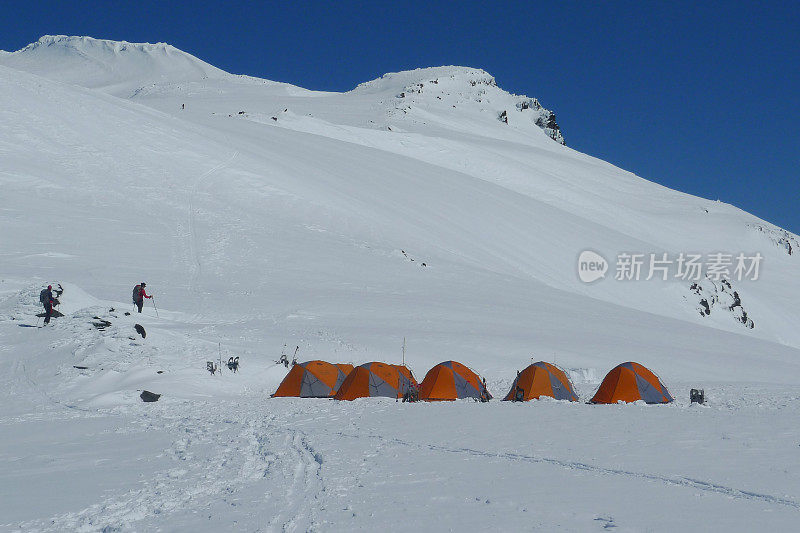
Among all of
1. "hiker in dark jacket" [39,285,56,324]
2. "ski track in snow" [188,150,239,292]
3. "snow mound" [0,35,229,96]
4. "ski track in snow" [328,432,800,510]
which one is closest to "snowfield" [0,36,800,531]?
"ski track in snow" [328,432,800,510]

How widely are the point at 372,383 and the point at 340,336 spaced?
595cm

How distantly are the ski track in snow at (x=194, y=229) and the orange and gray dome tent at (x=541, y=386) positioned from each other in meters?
17.6

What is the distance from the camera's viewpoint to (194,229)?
4119cm

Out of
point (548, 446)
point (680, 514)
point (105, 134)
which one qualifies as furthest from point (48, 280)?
point (105, 134)

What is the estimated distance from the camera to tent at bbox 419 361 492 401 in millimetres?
19703

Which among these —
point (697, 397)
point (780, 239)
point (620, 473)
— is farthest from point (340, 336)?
point (780, 239)

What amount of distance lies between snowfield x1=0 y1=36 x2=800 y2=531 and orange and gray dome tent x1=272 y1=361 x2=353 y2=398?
1129 mm

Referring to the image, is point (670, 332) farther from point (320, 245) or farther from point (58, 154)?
point (58, 154)

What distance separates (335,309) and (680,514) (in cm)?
2282

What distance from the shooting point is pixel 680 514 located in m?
7.14

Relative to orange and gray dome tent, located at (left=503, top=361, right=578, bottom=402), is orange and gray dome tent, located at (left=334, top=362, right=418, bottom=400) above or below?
below

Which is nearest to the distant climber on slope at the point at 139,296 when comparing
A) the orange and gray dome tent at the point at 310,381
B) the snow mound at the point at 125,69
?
the orange and gray dome tent at the point at 310,381

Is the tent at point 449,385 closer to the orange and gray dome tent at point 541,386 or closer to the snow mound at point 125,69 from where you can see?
the orange and gray dome tent at point 541,386

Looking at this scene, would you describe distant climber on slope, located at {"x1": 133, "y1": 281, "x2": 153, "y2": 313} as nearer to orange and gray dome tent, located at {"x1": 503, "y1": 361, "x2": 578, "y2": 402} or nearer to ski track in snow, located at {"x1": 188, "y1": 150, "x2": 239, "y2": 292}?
ski track in snow, located at {"x1": 188, "y1": 150, "x2": 239, "y2": 292}
